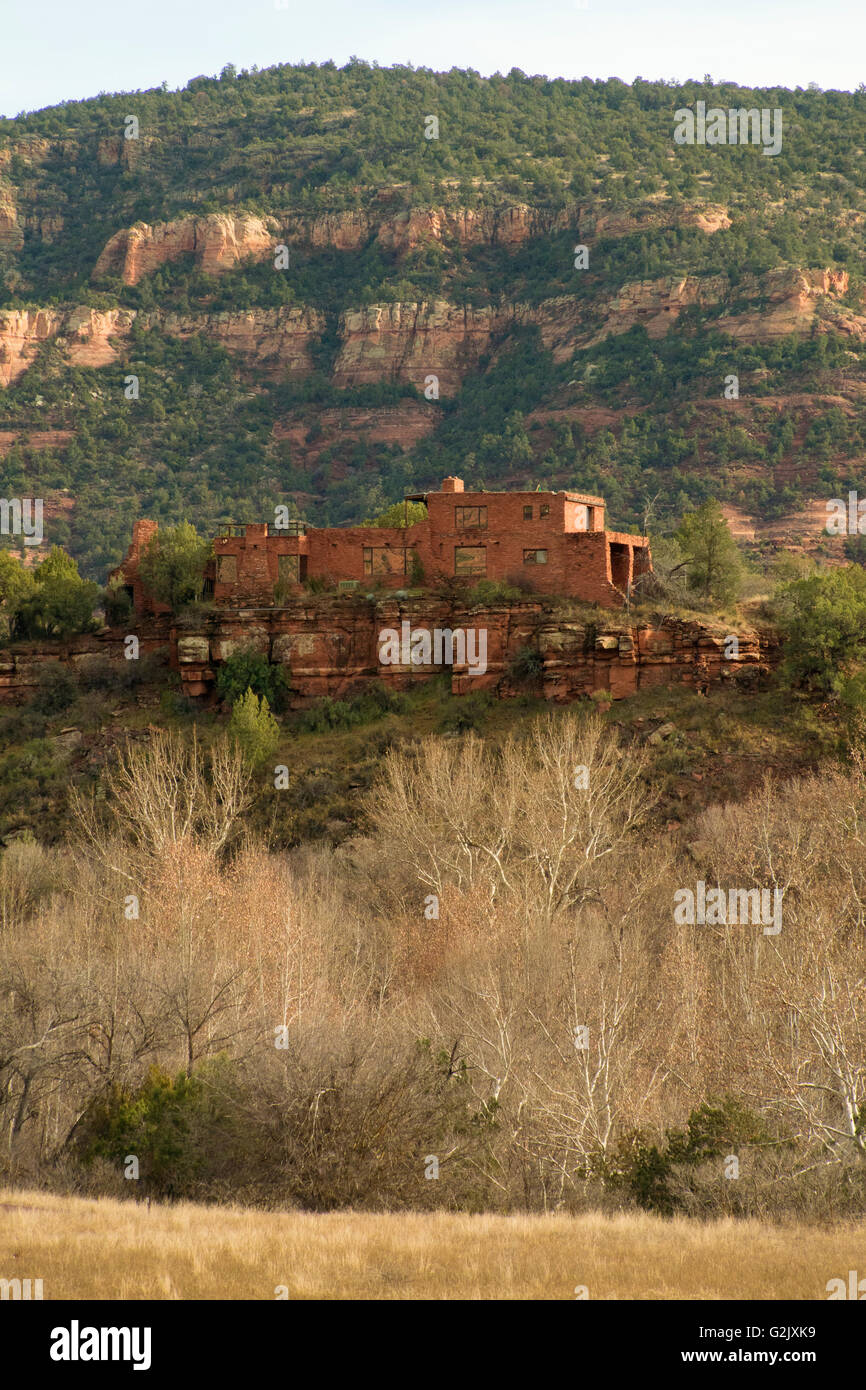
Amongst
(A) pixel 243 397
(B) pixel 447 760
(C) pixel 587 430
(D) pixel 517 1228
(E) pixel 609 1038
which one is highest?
(A) pixel 243 397

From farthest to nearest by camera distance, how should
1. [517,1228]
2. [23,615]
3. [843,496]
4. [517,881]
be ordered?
[843,496]
[23,615]
[517,881]
[517,1228]

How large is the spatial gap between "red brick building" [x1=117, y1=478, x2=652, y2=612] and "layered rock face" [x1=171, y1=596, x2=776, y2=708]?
1.50m

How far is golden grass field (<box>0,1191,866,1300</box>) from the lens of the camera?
80.2ft

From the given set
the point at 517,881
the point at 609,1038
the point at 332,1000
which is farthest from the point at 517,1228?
the point at 517,881

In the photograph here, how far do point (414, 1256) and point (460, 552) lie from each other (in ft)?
150

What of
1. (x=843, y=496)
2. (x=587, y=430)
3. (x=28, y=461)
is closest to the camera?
(x=843, y=496)

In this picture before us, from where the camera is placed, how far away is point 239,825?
197ft

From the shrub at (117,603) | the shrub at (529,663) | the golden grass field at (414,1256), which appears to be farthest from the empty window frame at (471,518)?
the golden grass field at (414,1256)

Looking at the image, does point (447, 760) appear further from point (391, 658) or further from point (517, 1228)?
point (517, 1228)

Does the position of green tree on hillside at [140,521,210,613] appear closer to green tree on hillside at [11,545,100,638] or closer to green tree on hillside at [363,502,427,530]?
green tree on hillside at [11,545,100,638]

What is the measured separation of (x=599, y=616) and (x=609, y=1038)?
3066cm

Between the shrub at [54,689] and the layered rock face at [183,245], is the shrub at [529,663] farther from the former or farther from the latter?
the layered rock face at [183,245]

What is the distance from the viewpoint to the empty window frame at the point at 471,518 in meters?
69.1

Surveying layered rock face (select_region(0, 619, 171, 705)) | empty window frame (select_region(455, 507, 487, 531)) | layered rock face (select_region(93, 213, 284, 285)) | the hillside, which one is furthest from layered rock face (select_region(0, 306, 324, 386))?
empty window frame (select_region(455, 507, 487, 531))
